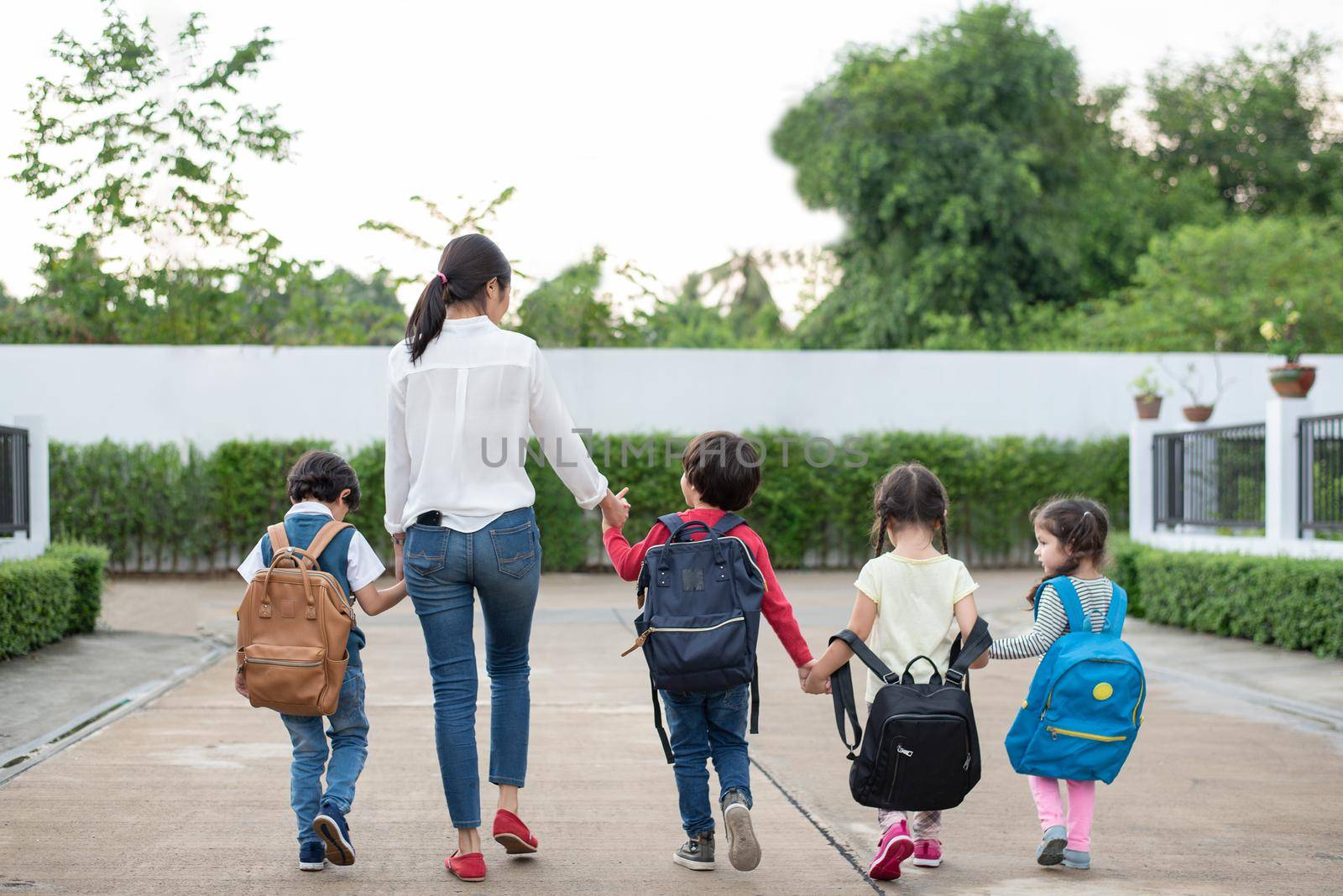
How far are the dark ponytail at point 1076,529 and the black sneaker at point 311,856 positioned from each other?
2260mm

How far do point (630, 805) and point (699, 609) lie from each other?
144 centimetres

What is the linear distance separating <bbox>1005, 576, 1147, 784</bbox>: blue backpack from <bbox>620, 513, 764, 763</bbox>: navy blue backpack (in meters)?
0.88

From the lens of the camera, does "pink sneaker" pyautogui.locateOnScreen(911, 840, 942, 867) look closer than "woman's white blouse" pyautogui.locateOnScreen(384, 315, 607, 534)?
No

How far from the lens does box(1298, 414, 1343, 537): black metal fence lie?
977 cm

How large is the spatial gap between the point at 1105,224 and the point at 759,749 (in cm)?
2703

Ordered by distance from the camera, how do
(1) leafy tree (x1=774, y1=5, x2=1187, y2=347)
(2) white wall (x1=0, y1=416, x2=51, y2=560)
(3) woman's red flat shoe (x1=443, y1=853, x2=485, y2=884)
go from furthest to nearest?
(1) leafy tree (x1=774, y1=5, x2=1187, y2=347)
(2) white wall (x1=0, y1=416, x2=51, y2=560)
(3) woman's red flat shoe (x1=443, y1=853, x2=485, y2=884)

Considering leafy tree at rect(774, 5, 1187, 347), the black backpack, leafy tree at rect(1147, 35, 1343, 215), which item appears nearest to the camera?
the black backpack

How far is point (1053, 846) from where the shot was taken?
3924 mm

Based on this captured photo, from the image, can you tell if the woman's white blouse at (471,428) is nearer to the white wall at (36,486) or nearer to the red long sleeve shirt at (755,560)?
the red long sleeve shirt at (755,560)

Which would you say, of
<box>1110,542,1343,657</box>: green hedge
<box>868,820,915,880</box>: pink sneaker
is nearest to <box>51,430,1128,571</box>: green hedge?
<box>1110,542,1343,657</box>: green hedge

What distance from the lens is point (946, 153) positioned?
25781 millimetres

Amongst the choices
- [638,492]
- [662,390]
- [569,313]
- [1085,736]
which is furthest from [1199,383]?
[1085,736]

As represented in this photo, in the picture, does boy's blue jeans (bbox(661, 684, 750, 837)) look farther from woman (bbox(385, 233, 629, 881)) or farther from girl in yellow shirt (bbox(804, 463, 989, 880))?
woman (bbox(385, 233, 629, 881))

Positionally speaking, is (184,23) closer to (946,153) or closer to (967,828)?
(946,153)
